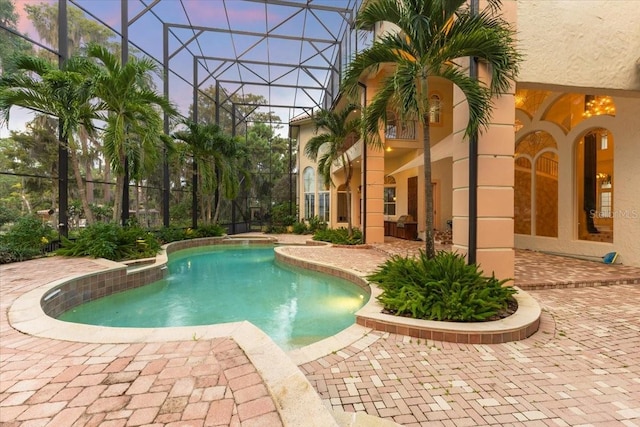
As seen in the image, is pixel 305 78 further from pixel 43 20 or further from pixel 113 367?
pixel 113 367

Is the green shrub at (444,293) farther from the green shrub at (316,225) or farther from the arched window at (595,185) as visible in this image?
the green shrub at (316,225)

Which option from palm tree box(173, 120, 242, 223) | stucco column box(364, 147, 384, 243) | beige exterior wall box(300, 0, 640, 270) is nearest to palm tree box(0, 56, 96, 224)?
palm tree box(173, 120, 242, 223)

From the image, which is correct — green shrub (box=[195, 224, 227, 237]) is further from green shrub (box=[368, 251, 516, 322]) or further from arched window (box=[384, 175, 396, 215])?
green shrub (box=[368, 251, 516, 322])

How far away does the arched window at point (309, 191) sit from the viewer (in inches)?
774

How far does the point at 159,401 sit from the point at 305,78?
19.8m

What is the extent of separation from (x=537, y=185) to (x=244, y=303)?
9.17 meters

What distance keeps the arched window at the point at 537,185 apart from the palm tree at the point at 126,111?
11.3 metres

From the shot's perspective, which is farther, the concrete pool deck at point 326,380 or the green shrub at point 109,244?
the green shrub at point 109,244

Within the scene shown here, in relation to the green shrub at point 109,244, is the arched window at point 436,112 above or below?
above

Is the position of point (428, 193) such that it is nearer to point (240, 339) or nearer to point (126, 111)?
point (240, 339)

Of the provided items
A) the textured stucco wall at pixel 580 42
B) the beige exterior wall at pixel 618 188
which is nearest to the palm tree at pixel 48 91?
the textured stucco wall at pixel 580 42

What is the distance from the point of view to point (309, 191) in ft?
65.4

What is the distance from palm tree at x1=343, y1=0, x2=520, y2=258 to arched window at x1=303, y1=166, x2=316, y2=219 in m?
14.7

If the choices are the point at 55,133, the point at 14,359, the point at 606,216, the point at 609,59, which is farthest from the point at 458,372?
the point at 55,133
